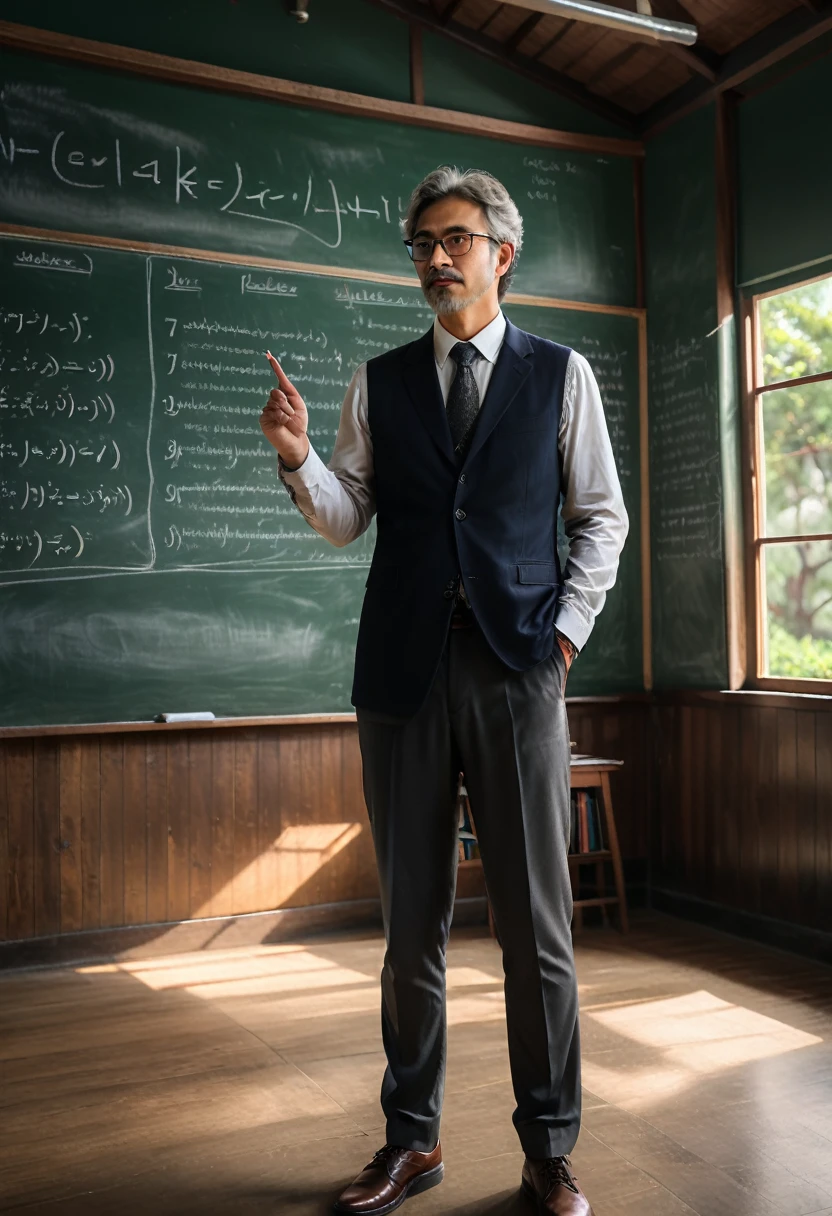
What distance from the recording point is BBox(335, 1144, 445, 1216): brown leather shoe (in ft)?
6.79

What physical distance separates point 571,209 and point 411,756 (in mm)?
3416

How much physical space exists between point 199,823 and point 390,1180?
7.20 ft

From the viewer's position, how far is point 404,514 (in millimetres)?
2172

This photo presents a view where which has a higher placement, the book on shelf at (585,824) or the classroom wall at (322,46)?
the classroom wall at (322,46)

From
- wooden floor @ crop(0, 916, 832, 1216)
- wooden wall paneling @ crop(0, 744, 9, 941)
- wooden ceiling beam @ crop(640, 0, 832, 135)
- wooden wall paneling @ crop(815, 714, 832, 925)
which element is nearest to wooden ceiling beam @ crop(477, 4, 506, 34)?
wooden ceiling beam @ crop(640, 0, 832, 135)

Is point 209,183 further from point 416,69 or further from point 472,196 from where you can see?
point 472,196

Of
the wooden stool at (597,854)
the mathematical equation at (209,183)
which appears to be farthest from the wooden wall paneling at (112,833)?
the mathematical equation at (209,183)

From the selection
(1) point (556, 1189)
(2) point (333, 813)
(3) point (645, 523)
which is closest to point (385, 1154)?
(1) point (556, 1189)

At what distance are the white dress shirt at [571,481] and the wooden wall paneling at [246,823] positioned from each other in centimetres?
212

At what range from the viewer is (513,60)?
4.71 m

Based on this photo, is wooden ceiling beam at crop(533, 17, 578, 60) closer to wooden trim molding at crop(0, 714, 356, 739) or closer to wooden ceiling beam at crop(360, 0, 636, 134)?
wooden ceiling beam at crop(360, 0, 636, 134)

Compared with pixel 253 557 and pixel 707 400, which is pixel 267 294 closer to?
pixel 253 557

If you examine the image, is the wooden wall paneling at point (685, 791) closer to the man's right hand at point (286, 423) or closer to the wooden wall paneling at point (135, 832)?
the wooden wall paneling at point (135, 832)

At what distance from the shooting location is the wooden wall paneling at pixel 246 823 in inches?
166
